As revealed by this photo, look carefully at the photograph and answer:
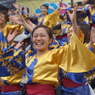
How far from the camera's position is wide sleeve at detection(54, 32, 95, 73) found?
1.65 meters

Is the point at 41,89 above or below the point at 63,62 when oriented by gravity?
below

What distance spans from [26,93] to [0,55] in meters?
0.59

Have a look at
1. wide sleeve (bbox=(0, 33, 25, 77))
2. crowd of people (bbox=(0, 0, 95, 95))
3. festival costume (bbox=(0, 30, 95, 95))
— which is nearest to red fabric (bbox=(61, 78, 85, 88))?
crowd of people (bbox=(0, 0, 95, 95))

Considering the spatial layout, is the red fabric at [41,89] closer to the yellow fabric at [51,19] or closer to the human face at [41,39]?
the human face at [41,39]

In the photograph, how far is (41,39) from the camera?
2.02 metres

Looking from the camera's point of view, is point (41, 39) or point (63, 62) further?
point (41, 39)

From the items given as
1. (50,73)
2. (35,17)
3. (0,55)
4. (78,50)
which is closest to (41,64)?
(50,73)

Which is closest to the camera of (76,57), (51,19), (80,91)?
(76,57)

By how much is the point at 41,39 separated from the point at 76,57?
477 millimetres

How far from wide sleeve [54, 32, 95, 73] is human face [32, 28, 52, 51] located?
29cm

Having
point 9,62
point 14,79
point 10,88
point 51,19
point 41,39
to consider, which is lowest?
point 10,88

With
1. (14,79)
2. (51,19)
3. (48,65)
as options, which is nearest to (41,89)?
(48,65)

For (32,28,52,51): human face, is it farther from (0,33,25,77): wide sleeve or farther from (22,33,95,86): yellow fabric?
(0,33,25,77): wide sleeve

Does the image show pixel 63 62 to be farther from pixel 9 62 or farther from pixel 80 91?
pixel 9 62
